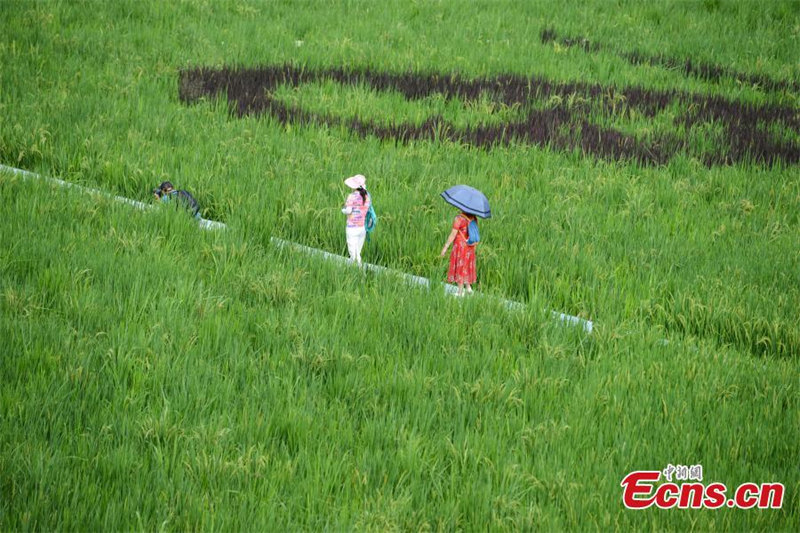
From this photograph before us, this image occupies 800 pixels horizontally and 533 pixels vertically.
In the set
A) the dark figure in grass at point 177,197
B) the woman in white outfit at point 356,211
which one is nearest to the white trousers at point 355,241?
the woman in white outfit at point 356,211

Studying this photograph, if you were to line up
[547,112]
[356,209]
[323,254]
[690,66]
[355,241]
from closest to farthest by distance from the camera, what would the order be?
[356,209] < [355,241] < [323,254] < [547,112] < [690,66]

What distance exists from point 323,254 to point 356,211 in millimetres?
561

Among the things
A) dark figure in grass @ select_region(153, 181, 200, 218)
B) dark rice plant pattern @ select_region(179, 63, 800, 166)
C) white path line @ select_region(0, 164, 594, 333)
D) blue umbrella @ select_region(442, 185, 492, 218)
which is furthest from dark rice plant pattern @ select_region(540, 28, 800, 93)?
dark figure in grass @ select_region(153, 181, 200, 218)

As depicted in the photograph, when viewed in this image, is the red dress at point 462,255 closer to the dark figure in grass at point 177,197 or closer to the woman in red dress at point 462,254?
the woman in red dress at point 462,254

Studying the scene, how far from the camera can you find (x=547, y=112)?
10953mm

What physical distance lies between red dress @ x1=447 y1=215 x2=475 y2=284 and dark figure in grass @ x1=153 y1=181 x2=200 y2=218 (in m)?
2.41

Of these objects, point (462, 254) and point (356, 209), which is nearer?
point (462, 254)

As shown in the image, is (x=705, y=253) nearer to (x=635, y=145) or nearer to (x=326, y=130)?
(x=635, y=145)

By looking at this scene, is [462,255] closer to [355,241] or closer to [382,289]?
[382,289]

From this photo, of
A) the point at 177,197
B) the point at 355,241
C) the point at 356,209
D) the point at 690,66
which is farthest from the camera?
the point at 690,66

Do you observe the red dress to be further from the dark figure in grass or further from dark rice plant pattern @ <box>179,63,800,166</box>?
dark rice plant pattern @ <box>179,63,800,166</box>

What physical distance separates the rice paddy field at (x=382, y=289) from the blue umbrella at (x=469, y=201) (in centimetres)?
67

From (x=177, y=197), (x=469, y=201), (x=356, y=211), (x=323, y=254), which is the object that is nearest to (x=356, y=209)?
(x=356, y=211)

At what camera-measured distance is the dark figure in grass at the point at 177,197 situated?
7828mm
